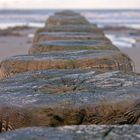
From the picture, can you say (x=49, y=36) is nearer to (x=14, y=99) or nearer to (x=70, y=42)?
(x=70, y=42)

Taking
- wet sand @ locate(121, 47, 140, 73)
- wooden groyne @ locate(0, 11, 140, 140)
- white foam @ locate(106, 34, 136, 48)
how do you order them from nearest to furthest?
wooden groyne @ locate(0, 11, 140, 140) < wet sand @ locate(121, 47, 140, 73) < white foam @ locate(106, 34, 136, 48)

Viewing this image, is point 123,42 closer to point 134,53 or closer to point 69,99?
point 134,53

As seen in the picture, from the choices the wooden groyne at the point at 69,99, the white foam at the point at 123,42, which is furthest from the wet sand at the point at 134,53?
the wooden groyne at the point at 69,99

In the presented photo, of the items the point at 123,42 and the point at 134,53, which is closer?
the point at 134,53

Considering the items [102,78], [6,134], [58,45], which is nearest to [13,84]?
[102,78]

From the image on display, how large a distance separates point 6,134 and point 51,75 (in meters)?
0.62

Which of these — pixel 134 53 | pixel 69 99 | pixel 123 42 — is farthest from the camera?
pixel 123 42

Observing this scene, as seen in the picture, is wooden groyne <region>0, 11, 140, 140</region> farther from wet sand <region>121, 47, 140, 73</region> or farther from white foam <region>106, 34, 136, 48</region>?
white foam <region>106, 34, 136, 48</region>

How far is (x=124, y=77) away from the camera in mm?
1719

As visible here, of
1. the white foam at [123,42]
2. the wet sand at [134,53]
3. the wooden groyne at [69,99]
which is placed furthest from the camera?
the white foam at [123,42]

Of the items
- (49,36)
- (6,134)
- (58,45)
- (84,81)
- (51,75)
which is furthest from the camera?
(49,36)

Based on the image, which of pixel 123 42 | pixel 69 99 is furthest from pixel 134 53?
pixel 69 99

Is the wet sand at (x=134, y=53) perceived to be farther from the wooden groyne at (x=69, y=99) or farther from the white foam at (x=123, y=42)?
the wooden groyne at (x=69, y=99)

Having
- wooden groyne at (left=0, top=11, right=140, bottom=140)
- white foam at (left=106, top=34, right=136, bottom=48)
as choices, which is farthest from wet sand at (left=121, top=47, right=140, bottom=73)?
wooden groyne at (left=0, top=11, right=140, bottom=140)
